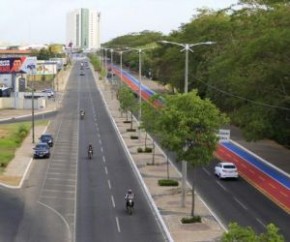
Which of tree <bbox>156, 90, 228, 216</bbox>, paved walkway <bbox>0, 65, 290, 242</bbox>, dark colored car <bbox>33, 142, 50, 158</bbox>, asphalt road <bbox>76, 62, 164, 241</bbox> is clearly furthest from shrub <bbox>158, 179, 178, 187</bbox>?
dark colored car <bbox>33, 142, 50, 158</bbox>

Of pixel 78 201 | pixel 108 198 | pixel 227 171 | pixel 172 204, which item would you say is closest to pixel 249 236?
pixel 172 204

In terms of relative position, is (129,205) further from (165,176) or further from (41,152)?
(41,152)

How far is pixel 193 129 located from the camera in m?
34.2

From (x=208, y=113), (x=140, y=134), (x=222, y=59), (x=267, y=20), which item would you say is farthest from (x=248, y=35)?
(x=208, y=113)

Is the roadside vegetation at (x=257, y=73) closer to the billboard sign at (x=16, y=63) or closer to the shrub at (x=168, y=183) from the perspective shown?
the shrub at (x=168, y=183)

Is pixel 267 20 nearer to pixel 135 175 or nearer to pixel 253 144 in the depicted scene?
pixel 253 144

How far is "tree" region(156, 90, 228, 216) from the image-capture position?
33.8 m

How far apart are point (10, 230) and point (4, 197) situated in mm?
8297

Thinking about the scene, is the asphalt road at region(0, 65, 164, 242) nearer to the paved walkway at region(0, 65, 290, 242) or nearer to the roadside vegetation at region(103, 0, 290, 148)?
the paved walkway at region(0, 65, 290, 242)

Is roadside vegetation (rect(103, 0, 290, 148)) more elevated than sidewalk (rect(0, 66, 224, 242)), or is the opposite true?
roadside vegetation (rect(103, 0, 290, 148))

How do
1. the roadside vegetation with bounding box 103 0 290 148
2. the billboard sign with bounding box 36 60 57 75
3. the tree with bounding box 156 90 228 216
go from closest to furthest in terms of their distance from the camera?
the tree with bounding box 156 90 228 216 < the roadside vegetation with bounding box 103 0 290 148 < the billboard sign with bounding box 36 60 57 75

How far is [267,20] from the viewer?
55.1 metres

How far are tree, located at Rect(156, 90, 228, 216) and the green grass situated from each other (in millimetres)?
18818

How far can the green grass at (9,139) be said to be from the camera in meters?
52.8
